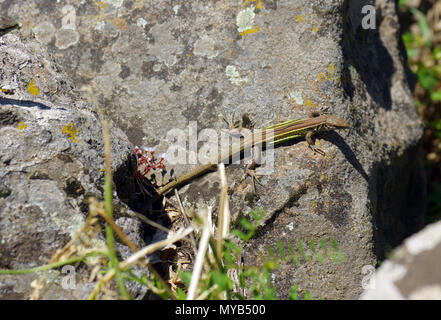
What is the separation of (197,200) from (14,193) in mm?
1394

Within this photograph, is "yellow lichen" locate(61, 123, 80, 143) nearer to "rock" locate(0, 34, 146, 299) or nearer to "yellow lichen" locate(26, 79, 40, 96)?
"rock" locate(0, 34, 146, 299)

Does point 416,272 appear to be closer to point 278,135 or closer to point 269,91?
point 278,135

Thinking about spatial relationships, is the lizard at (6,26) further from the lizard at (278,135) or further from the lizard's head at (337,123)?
the lizard's head at (337,123)

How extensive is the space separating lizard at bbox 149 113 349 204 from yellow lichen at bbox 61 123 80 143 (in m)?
0.90

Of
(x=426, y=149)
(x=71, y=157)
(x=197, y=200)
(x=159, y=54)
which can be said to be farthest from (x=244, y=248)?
(x=426, y=149)

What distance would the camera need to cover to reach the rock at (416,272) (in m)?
1.68

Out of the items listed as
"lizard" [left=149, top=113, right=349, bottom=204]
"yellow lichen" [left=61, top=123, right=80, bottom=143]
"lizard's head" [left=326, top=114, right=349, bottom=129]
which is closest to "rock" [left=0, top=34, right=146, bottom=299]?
"yellow lichen" [left=61, top=123, right=80, bottom=143]

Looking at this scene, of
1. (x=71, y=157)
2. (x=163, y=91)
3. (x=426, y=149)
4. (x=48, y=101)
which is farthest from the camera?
(x=426, y=149)

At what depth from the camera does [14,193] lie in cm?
246

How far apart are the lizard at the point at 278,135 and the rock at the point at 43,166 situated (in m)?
0.60

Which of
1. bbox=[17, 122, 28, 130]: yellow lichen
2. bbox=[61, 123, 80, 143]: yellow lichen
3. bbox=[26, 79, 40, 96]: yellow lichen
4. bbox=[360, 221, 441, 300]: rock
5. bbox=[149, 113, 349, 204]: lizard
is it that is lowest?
bbox=[360, 221, 441, 300]: rock

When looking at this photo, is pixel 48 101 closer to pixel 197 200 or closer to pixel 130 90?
pixel 130 90

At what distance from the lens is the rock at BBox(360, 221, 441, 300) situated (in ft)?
5.52

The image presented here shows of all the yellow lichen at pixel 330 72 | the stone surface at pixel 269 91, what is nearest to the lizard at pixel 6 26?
the stone surface at pixel 269 91
